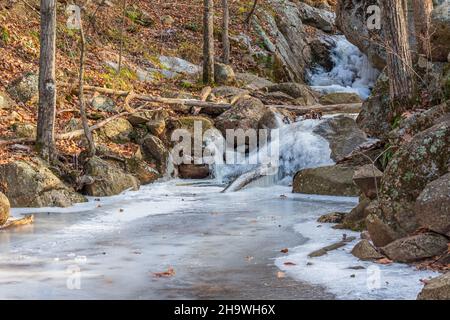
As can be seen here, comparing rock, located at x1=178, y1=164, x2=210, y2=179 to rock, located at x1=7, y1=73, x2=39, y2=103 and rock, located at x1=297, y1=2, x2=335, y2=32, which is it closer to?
rock, located at x1=7, y1=73, x2=39, y2=103

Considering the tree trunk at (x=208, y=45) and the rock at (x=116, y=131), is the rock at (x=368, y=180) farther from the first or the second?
the tree trunk at (x=208, y=45)

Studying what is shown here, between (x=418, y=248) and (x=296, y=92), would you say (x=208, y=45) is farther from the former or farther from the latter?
(x=418, y=248)

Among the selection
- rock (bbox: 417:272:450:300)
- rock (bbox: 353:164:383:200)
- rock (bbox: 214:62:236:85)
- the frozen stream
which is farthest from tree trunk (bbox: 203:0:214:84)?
rock (bbox: 417:272:450:300)

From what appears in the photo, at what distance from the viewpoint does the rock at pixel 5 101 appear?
1446 cm

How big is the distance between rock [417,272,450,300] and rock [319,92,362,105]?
16969 mm

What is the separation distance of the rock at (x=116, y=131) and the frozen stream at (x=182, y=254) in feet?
10.6

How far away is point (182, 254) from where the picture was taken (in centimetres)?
752

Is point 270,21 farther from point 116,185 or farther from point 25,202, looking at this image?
point 25,202

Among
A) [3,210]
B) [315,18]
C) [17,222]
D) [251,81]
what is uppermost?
[315,18]

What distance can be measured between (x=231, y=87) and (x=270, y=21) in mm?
8971

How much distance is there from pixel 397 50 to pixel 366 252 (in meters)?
5.21

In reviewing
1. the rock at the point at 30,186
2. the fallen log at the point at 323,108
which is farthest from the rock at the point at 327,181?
the fallen log at the point at 323,108

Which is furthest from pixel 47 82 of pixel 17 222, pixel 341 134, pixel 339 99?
pixel 339 99
